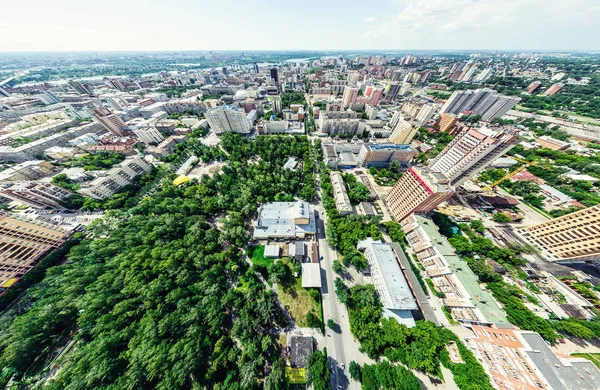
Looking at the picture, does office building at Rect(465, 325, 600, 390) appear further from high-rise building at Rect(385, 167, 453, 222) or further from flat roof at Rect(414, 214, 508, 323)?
high-rise building at Rect(385, 167, 453, 222)

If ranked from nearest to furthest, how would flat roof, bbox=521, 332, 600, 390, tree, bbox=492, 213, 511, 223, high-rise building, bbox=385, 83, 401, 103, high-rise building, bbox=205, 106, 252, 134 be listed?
flat roof, bbox=521, 332, 600, 390, tree, bbox=492, 213, 511, 223, high-rise building, bbox=205, 106, 252, 134, high-rise building, bbox=385, 83, 401, 103

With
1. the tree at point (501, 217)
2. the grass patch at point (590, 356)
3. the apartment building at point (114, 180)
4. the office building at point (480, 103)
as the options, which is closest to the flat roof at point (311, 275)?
the grass patch at point (590, 356)

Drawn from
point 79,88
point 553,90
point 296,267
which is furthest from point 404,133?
point 79,88

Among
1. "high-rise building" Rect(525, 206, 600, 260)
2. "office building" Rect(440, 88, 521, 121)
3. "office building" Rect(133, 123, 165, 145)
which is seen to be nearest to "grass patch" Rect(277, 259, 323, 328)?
"high-rise building" Rect(525, 206, 600, 260)

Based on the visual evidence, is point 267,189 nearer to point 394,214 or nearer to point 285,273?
point 285,273

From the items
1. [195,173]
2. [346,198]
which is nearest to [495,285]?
[346,198]

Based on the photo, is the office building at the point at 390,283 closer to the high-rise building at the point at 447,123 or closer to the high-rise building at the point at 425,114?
the high-rise building at the point at 425,114

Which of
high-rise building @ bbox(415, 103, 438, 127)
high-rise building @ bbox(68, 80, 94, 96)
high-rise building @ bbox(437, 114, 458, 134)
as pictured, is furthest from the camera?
high-rise building @ bbox(68, 80, 94, 96)
